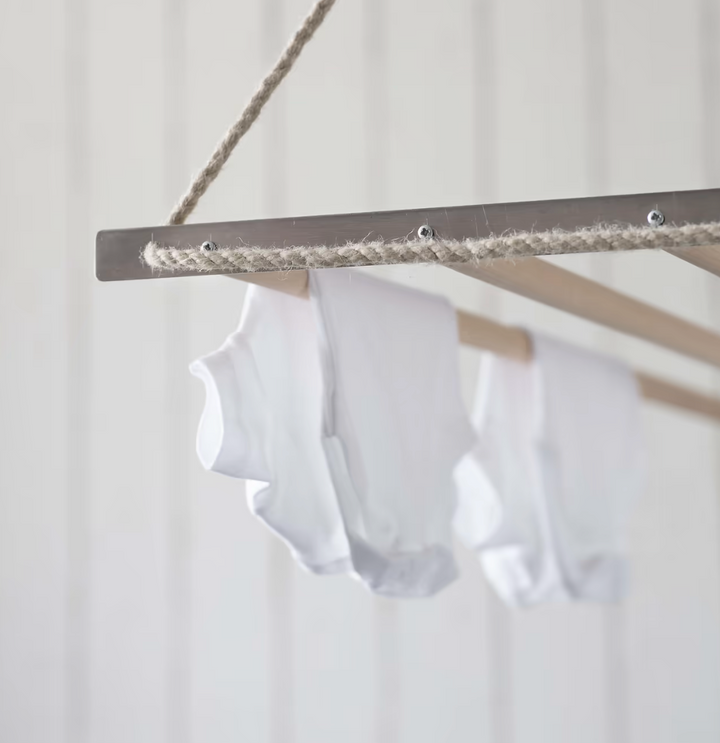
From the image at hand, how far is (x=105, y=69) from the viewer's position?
147 centimetres

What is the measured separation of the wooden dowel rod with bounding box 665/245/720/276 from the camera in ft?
1.58

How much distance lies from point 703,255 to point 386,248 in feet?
0.56

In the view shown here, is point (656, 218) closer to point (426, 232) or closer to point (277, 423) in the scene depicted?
point (426, 232)

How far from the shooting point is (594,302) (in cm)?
69

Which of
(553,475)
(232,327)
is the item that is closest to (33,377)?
(232,327)

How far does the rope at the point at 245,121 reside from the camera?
0.55 meters

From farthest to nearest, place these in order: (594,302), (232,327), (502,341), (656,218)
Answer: (232,327), (502,341), (594,302), (656,218)

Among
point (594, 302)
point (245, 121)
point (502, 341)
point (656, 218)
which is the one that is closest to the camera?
point (656, 218)

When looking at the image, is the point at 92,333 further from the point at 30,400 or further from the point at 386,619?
the point at 386,619


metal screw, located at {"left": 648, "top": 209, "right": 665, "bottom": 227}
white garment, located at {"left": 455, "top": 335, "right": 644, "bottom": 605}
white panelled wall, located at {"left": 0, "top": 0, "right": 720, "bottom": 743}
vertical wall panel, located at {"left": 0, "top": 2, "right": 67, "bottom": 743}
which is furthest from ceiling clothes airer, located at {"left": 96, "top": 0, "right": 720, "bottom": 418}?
vertical wall panel, located at {"left": 0, "top": 2, "right": 67, "bottom": 743}

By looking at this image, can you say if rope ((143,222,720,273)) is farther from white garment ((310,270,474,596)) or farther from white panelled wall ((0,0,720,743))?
white panelled wall ((0,0,720,743))

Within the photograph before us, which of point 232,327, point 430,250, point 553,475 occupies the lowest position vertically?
point 553,475

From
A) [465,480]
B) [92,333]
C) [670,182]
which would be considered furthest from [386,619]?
[670,182]

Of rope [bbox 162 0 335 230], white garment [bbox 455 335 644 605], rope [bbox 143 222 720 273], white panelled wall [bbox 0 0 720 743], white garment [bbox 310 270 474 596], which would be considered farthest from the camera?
white panelled wall [bbox 0 0 720 743]
